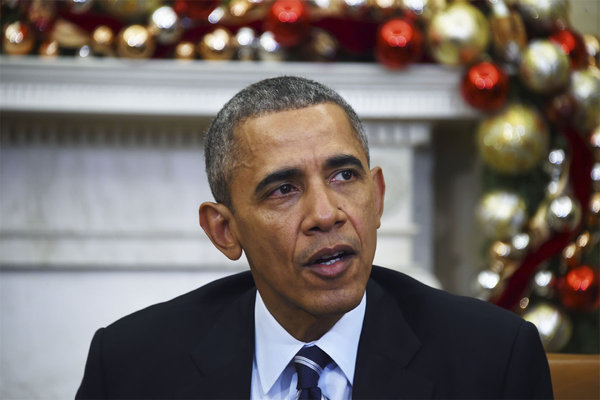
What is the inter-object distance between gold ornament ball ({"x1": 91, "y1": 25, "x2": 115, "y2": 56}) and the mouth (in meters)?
1.48

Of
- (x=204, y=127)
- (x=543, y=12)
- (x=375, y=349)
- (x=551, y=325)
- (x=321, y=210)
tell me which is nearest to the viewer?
(x=321, y=210)

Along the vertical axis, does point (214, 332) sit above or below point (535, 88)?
below

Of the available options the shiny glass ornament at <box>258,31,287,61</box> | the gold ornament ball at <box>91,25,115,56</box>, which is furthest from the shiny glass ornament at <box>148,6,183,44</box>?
the shiny glass ornament at <box>258,31,287,61</box>

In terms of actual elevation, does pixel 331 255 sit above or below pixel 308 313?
above

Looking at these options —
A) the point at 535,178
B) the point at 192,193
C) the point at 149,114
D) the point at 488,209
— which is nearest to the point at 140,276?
the point at 192,193

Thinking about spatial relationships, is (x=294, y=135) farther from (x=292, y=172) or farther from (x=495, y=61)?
(x=495, y=61)

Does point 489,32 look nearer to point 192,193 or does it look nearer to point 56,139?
point 192,193

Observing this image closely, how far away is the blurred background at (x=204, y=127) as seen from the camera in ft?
7.58

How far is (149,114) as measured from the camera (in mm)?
2416

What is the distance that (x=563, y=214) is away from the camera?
7.37 feet

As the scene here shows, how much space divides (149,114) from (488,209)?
3.72 ft

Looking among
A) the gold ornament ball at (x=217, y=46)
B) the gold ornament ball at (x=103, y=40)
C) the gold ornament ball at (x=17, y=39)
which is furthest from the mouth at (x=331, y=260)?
the gold ornament ball at (x=17, y=39)

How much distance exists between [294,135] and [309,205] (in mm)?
118

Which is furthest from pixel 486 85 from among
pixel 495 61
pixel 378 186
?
pixel 378 186
